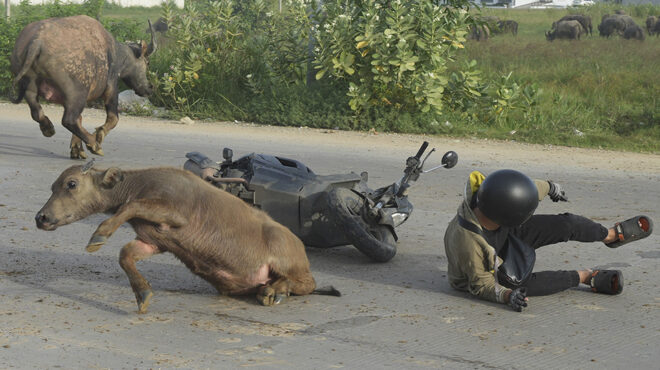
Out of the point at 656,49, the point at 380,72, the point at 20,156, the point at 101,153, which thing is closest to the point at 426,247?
the point at 101,153

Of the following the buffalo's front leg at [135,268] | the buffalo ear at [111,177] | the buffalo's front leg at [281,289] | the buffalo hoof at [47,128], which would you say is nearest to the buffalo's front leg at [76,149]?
the buffalo hoof at [47,128]

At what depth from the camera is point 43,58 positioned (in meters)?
9.84

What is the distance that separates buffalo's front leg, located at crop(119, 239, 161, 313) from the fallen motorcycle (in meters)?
1.35

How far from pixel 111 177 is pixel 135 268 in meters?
0.54

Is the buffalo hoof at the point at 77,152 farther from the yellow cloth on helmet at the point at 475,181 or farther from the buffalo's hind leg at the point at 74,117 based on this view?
the yellow cloth on helmet at the point at 475,181

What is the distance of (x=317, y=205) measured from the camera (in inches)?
248

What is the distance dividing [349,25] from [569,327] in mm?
9222

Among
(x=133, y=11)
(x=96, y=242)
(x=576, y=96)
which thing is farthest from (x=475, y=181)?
(x=133, y=11)

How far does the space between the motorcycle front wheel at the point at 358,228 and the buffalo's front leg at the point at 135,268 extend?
61.8 inches

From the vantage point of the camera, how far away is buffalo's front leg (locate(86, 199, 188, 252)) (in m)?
4.62

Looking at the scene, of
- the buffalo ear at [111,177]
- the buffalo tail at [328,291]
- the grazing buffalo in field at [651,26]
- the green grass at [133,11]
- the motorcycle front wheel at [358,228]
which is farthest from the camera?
the green grass at [133,11]

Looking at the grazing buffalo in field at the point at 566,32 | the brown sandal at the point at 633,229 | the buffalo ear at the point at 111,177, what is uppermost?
the grazing buffalo in field at the point at 566,32

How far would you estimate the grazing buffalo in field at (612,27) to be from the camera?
105ft

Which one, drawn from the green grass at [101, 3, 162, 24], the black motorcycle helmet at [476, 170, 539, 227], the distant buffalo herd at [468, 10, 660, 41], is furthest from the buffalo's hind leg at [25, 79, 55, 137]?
the green grass at [101, 3, 162, 24]
